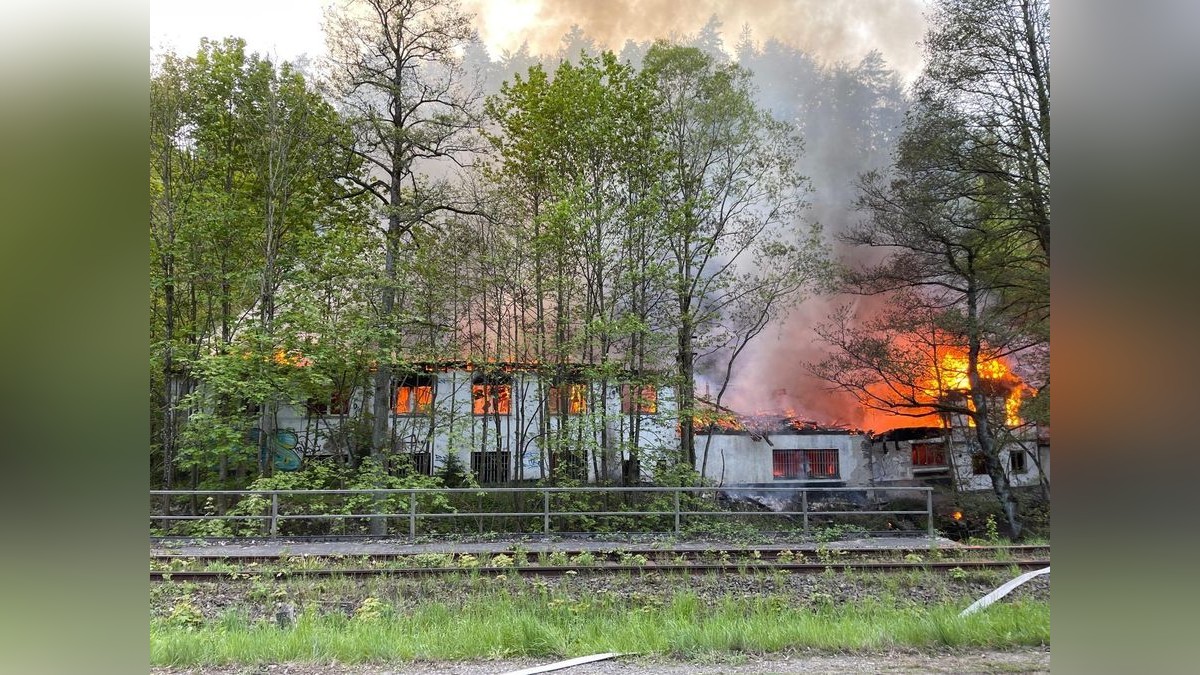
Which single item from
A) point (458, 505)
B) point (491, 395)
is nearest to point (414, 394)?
point (491, 395)

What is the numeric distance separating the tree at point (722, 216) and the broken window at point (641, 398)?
30 cm

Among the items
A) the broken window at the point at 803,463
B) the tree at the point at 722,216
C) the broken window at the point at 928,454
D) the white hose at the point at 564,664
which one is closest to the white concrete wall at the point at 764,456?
the broken window at the point at 803,463

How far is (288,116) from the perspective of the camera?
6.57m

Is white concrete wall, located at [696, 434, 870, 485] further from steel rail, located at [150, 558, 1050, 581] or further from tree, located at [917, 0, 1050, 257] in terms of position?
tree, located at [917, 0, 1050, 257]

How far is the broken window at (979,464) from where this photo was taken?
6.45 m

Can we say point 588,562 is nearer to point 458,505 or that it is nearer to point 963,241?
point 458,505

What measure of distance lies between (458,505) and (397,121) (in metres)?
4.67

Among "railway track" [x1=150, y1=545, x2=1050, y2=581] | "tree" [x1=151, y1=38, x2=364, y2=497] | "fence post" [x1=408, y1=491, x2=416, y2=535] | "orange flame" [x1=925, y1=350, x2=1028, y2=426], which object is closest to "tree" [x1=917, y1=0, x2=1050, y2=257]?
"orange flame" [x1=925, y1=350, x2=1028, y2=426]

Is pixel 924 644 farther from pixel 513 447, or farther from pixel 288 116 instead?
pixel 288 116

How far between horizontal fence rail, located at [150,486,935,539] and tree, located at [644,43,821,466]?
0.69 metres

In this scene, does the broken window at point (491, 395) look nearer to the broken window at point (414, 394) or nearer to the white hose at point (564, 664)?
the broken window at point (414, 394)

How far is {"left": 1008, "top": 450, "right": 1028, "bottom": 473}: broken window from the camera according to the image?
20.9ft

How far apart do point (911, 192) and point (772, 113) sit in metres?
1.83
